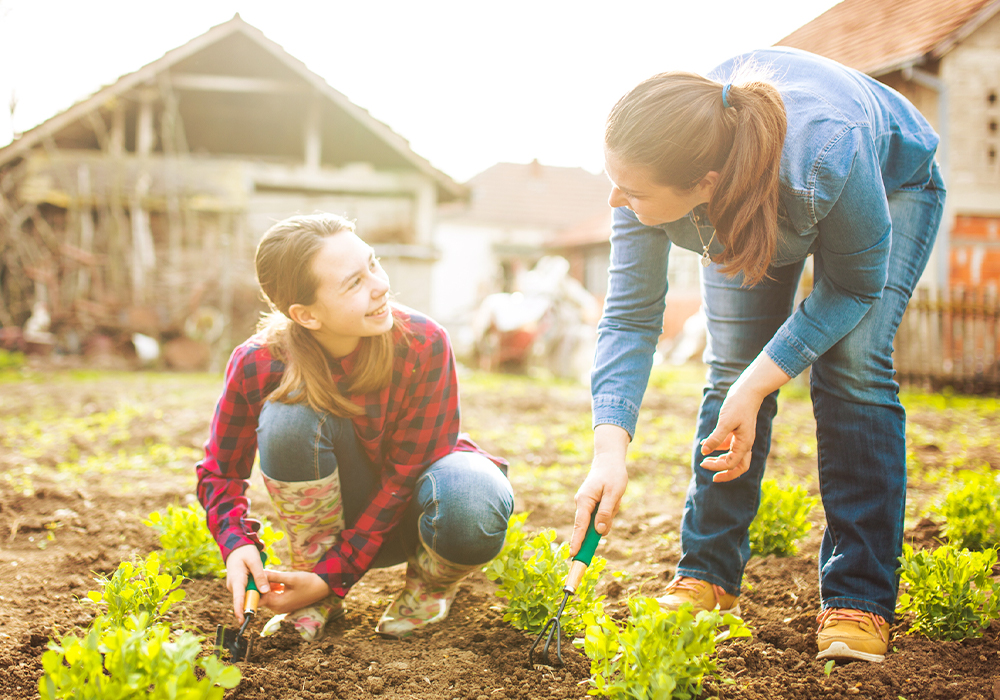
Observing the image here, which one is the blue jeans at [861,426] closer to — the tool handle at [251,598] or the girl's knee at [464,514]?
the girl's knee at [464,514]

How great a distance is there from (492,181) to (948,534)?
24.7 metres

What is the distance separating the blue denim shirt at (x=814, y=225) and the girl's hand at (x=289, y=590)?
2.60 feet

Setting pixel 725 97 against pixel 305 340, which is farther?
pixel 305 340

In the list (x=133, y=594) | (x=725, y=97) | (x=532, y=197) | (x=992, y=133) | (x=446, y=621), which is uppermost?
(x=532, y=197)

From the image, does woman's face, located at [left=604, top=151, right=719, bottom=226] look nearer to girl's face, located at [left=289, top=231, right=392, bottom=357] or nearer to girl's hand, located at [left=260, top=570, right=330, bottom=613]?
girl's face, located at [left=289, top=231, right=392, bottom=357]

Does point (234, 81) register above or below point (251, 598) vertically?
above

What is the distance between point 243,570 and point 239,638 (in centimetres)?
15

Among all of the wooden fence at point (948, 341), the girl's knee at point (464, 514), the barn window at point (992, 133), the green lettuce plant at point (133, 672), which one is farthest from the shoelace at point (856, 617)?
the barn window at point (992, 133)

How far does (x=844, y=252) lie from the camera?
1496mm

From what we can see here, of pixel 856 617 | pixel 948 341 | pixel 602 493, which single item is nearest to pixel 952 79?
pixel 948 341

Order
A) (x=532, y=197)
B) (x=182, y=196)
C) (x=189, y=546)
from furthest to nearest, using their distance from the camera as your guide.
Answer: (x=532, y=197)
(x=182, y=196)
(x=189, y=546)

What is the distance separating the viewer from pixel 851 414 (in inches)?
67.0

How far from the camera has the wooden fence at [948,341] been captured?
305 inches

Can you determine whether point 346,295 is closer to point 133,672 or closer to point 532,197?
point 133,672
